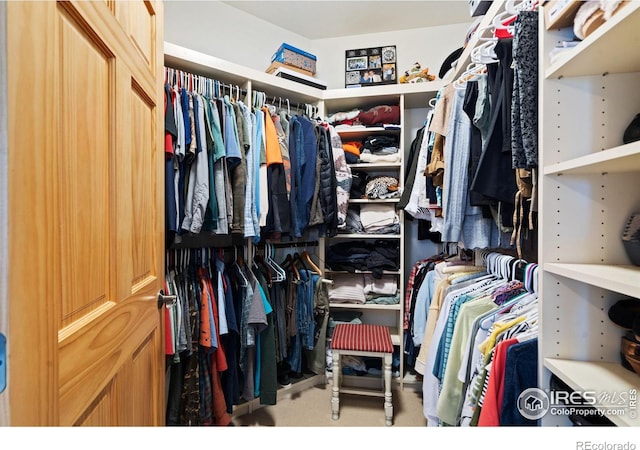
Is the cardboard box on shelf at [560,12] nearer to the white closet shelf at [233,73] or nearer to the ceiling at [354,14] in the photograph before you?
the white closet shelf at [233,73]

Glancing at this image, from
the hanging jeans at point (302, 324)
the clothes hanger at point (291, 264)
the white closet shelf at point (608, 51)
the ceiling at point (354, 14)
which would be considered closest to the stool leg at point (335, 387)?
the hanging jeans at point (302, 324)

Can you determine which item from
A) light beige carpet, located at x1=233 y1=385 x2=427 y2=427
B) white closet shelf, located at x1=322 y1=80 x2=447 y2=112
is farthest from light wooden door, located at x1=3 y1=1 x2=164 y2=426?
white closet shelf, located at x1=322 y1=80 x2=447 y2=112

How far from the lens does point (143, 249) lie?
2.65 feet

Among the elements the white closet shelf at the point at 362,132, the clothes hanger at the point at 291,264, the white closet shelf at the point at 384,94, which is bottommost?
the clothes hanger at the point at 291,264

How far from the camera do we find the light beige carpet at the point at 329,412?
1.65 metres

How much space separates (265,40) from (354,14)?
0.69 metres

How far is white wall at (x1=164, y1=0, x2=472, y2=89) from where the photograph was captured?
1.85 m

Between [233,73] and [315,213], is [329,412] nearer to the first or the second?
[315,213]

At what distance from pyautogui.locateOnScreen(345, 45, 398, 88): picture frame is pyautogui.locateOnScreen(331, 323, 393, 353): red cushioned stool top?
176cm

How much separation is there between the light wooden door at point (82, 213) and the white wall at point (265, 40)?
3.98 feet
